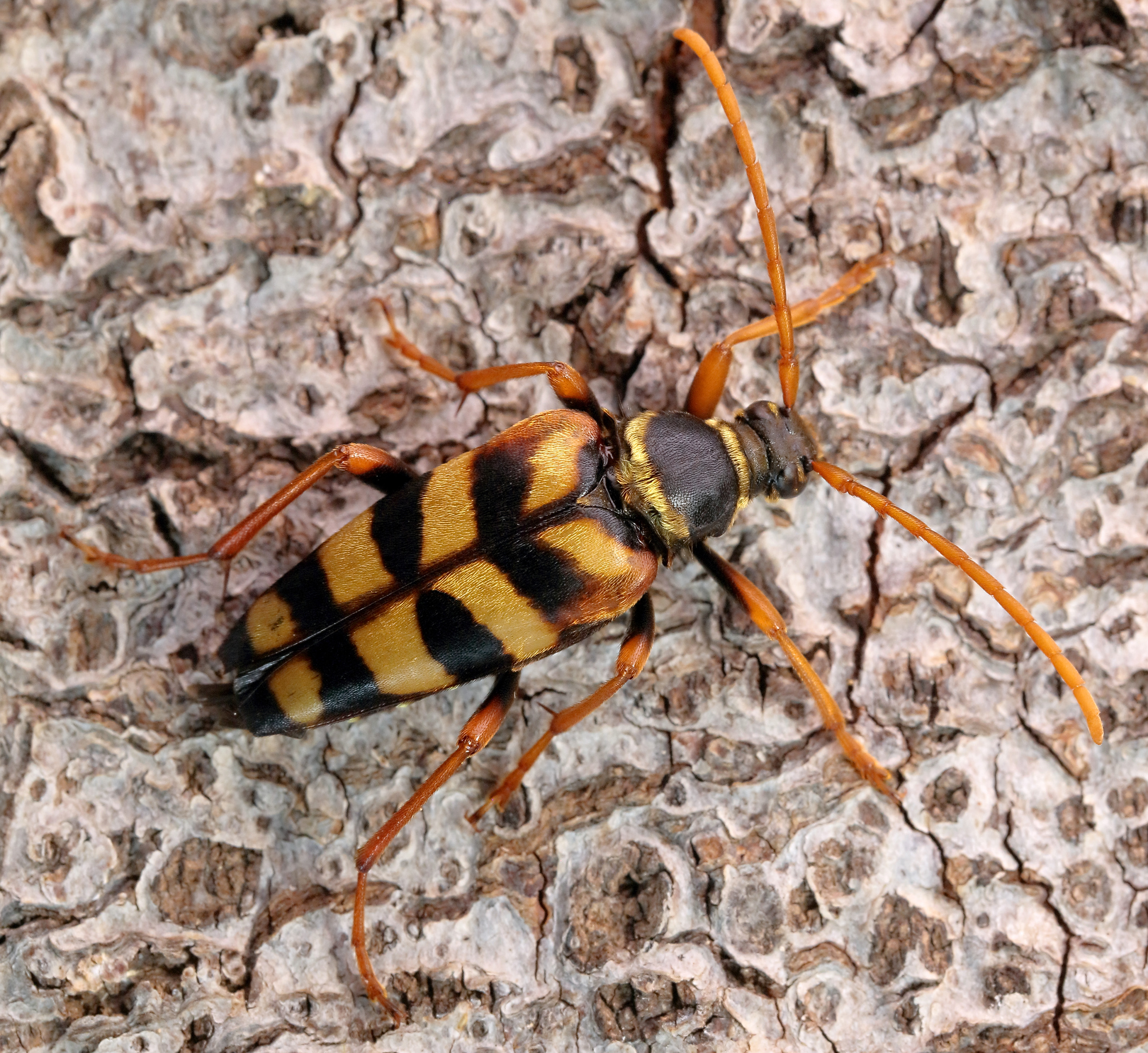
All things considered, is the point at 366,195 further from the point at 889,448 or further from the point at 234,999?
the point at 234,999

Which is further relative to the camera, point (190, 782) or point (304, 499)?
point (304, 499)

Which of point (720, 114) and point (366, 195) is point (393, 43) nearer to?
point (366, 195)

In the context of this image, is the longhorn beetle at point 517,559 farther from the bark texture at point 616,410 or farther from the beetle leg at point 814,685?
the bark texture at point 616,410

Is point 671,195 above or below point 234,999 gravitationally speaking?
above

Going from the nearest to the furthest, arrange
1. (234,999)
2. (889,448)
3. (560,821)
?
(234,999) → (560,821) → (889,448)

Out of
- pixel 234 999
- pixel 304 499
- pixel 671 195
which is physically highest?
pixel 671 195

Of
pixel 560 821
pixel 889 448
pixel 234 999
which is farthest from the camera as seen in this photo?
pixel 889 448

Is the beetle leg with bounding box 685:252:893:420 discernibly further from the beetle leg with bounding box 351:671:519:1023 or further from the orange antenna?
the beetle leg with bounding box 351:671:519:1023

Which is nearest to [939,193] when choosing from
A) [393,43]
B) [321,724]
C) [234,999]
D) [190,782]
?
[393,43]
